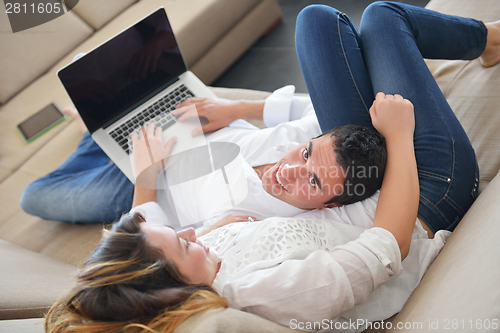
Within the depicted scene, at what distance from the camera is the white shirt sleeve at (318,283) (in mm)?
661

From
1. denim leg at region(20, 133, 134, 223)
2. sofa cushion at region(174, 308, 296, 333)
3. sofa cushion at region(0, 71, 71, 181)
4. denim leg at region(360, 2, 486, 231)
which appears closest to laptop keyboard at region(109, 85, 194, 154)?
denim leg at region(20, 133, 134, 223)

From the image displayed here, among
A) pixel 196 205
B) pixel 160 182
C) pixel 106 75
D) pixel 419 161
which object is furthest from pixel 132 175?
pixel 419 161

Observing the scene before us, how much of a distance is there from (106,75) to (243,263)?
837 millimetres

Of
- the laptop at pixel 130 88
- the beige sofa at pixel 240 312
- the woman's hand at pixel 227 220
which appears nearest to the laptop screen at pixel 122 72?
the laptop at pixel 130 88

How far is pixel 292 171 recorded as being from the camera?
0.90 metres

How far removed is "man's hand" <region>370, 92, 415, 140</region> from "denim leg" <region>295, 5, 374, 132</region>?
111mm

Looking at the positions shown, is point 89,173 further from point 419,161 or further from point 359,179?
point 419,161

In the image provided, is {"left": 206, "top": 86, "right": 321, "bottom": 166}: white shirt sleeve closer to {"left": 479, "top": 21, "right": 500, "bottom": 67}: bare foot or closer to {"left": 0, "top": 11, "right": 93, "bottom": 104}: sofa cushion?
{"left": 479, "top": 21, "right": 500, "bottom": 67}: bare foot

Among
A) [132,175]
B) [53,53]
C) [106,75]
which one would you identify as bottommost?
[132,175]

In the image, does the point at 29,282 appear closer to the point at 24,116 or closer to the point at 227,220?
the point at 227,220

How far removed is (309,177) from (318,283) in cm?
29

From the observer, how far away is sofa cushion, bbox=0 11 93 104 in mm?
1842

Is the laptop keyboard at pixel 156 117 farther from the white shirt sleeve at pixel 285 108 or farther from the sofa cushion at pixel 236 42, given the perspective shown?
the sofa cushion at pixel 236 42

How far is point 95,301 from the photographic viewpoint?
60cm
